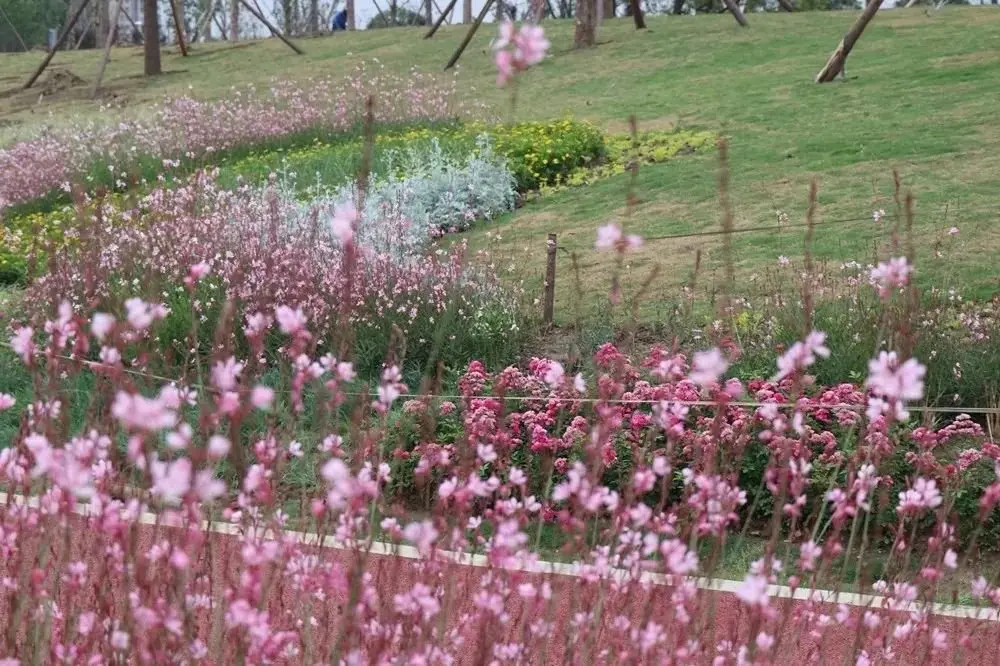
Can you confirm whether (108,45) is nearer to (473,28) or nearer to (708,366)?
(473,28)

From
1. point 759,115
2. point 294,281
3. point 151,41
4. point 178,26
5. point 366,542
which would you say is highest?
point 178,26

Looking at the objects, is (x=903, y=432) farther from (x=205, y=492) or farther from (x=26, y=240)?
(x=26, y=240)

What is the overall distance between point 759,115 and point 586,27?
31.3ft

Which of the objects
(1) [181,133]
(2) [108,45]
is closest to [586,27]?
(2) [108,45]

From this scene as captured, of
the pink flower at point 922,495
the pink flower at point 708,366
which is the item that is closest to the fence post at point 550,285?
the pink flower at point 922,495

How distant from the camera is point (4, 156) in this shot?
14820mm

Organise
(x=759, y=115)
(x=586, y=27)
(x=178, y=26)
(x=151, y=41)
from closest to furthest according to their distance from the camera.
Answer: (x=759, y=115) → (x=586, y=27) → (x=151, y=41) → (x=178, y=26)

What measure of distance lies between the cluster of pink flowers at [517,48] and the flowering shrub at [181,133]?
11.6m

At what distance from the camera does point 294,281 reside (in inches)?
275

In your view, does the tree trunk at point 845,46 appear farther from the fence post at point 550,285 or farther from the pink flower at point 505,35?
the pink flower at point 505,35

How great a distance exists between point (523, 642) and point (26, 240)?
9900 millimetres

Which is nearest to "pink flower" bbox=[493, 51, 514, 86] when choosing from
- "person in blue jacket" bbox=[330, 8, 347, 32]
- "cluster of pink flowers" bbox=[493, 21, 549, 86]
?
"cluster of pink flowers" bbox=[493, 21, 549, 86]

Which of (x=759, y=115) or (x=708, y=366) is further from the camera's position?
(x=759, y=115)

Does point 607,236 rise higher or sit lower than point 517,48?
lower
